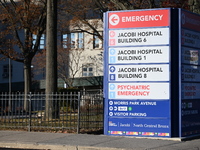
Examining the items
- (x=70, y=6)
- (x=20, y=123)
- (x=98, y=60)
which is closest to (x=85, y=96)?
(x=20, y=123)

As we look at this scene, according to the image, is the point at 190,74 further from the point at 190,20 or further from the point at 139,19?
the point at 139,19

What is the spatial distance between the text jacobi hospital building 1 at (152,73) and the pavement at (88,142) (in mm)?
463

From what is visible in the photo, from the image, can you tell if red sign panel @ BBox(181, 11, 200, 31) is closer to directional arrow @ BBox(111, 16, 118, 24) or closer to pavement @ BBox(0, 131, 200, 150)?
directional arrow @ BBox(111, 16, 118, 24)

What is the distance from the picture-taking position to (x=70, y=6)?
32.1m

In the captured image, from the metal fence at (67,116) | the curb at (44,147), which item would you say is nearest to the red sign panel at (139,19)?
the metal fence at (67,116)

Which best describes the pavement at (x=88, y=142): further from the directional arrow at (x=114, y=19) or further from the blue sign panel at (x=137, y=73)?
the directional arrow at (x=114, y=19)

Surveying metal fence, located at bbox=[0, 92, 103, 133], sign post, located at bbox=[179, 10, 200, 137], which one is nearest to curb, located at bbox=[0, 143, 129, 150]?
metal fence, located at bbox=[0, 92, 103, 133]

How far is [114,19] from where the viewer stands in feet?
47.6

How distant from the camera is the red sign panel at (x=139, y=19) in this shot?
13.9 meters

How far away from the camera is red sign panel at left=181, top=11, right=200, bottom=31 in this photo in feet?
46.0

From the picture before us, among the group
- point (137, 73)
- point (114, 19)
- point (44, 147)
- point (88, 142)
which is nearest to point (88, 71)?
point (114, 19)

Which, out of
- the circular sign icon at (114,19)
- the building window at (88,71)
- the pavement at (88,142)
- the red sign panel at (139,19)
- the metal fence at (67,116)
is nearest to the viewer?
the pavement at (88,142)

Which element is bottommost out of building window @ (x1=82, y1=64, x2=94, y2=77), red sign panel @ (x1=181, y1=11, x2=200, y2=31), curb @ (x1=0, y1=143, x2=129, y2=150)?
curb @ (x1=0, y1=143, x2=129, y2=150)

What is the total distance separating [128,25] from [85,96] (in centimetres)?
331
